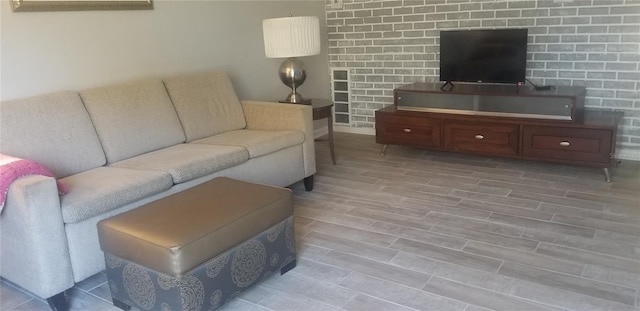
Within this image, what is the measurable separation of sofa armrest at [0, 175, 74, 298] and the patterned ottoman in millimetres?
192

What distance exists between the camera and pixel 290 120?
11.5ft

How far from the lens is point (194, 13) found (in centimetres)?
377

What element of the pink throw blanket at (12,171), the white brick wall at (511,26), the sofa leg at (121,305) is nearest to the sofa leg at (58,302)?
the sofa leg at (121,305)

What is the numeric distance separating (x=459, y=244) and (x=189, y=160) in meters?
1.51

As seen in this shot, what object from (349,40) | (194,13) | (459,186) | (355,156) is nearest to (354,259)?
(459,186)

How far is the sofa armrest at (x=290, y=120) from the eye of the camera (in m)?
3.49

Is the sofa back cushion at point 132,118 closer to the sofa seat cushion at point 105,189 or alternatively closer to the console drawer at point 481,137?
the sofa seat cushion at point 105,189

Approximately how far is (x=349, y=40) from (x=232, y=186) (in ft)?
10.1

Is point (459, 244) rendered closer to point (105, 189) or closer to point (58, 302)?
point (105, 189)

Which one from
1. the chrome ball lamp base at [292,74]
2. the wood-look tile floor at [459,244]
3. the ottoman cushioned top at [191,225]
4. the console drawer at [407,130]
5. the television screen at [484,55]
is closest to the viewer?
the ottoman cushioned top at [191,225]

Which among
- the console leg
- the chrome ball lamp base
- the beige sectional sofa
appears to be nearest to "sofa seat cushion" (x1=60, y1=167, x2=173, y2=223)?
the beige sectional sofa

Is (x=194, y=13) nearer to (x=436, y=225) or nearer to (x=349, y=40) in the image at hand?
(x=349, y=40)

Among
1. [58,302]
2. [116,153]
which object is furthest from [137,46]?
[58,302]

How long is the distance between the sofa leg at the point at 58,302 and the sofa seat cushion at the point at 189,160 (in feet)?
2.49
